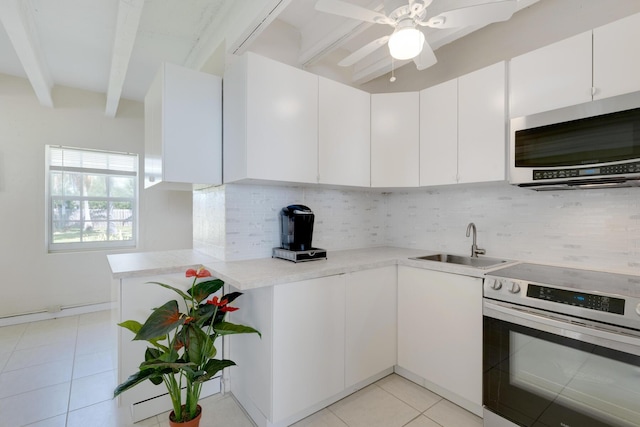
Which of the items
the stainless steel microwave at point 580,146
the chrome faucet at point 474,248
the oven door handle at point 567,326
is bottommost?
the oven door handle at point 567,326

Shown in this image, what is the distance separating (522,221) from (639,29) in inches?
46.7

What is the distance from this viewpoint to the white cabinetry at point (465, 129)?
1.95 m

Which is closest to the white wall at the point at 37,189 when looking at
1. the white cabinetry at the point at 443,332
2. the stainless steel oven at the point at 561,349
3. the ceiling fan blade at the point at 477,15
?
the white cabinetry at the point at 443,332

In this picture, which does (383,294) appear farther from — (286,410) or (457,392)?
(286,410)

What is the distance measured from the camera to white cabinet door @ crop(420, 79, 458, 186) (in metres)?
2.19

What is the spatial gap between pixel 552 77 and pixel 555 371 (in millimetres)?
1626

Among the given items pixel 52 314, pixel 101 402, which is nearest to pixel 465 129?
pixel 101 402

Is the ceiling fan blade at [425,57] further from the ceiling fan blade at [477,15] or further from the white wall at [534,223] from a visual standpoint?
the white wall at [534,223]

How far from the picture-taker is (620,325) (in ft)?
4.09

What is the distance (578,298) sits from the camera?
136cm

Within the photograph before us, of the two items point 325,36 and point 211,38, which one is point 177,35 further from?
point 325,36

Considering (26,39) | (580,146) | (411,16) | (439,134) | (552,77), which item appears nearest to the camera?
(411,16)

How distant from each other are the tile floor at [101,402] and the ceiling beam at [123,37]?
2523mm

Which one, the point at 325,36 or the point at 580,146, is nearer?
the point at 580,146
